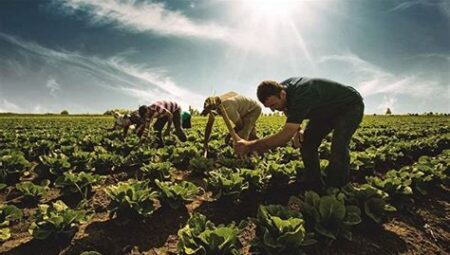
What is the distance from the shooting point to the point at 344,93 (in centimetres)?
478

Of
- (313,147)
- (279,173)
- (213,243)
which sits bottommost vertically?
(213,243)

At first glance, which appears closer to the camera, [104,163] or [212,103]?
[212,103]

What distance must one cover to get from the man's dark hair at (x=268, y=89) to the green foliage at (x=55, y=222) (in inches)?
102

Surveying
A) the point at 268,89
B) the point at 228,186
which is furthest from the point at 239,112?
the point at 268,89

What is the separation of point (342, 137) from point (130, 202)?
2.98 meters

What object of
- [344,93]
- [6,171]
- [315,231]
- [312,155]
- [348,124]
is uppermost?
[344,93]

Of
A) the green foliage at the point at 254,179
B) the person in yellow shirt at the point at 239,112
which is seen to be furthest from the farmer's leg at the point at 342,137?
the person in yellow shirt at the point at 239,112

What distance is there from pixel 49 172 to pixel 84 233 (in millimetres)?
3174

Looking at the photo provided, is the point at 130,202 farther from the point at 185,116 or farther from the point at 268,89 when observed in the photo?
the point at 185,116

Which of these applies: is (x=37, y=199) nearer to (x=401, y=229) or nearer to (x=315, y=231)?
(x=315, y=231)

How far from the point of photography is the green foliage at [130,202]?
432 cm

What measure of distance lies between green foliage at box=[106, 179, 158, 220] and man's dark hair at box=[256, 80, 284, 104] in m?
1.88

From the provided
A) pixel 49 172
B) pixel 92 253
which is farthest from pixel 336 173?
pixel 49 172

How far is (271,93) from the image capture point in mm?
4289
